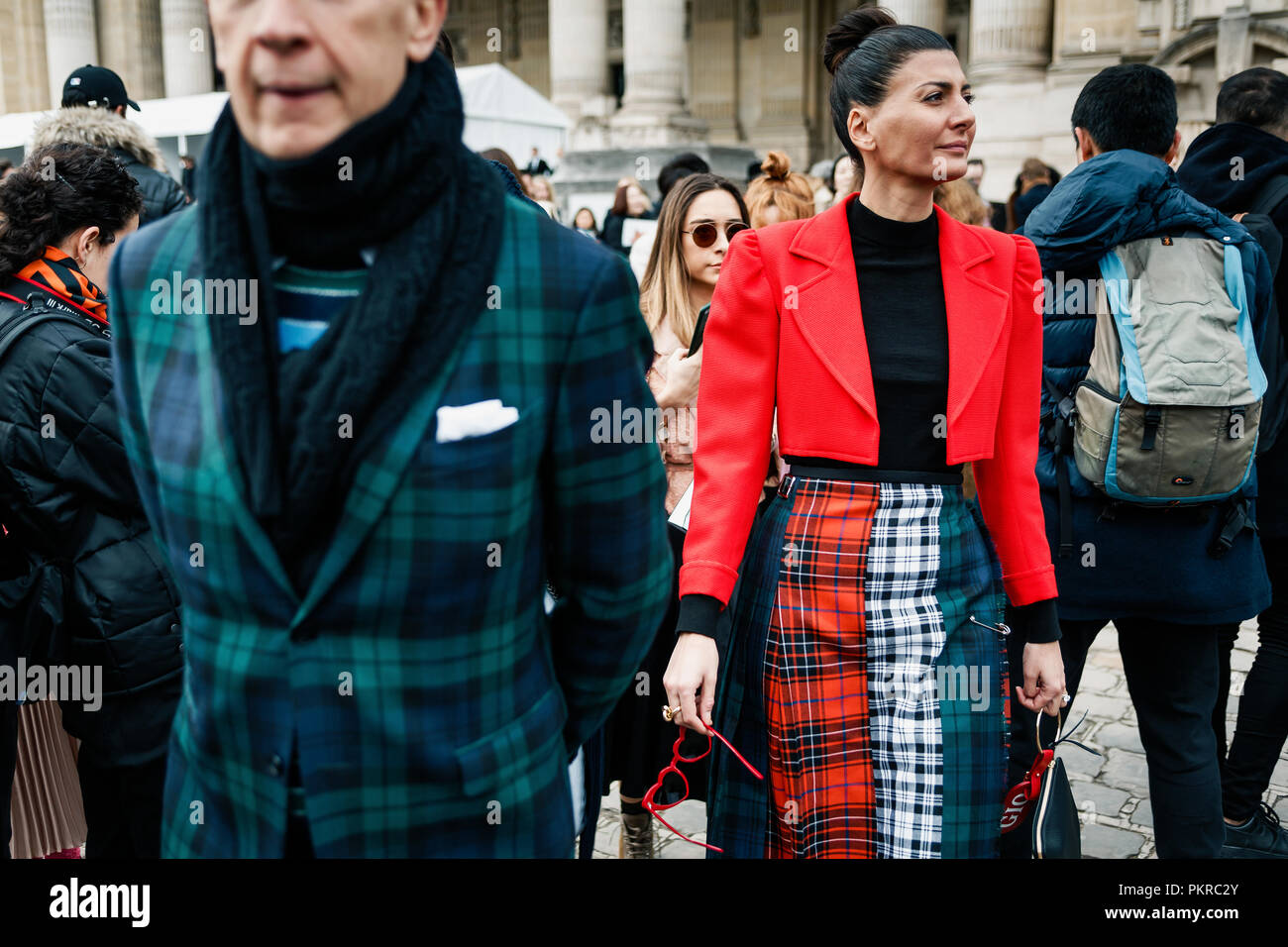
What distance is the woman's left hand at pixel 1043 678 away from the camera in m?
2.82

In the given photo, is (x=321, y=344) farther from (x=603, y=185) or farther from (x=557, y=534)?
(x=603, y=185)

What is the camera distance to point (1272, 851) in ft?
13.5

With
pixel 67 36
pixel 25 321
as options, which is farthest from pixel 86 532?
pixel 67 36

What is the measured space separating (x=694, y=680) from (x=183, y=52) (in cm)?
3365

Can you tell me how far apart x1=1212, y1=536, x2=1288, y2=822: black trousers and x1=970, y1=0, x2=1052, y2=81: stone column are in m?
16.2

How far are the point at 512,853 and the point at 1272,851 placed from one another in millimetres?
3319

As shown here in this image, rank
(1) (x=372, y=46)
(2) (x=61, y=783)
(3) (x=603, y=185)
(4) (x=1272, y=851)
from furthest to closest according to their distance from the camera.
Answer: (3) (x=603, y=185), (4) (x=1272, y=851), (2) (x=61, y=783), (1) (x=372, y=46)

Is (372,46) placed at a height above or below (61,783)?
above

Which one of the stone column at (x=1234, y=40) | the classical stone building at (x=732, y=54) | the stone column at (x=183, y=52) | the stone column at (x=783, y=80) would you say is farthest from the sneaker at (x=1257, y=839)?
the stone column at (x=183, y=52)

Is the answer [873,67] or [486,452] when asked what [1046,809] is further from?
[486,452]

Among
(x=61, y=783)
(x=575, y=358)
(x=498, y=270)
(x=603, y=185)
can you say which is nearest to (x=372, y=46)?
(x=498, y=270)

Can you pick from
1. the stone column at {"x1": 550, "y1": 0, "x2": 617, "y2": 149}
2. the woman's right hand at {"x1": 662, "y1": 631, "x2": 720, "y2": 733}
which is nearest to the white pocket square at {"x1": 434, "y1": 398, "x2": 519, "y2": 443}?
the woman's right hand at {"x1": 662, "y1": 631, "x2": 720, "y2": 733}

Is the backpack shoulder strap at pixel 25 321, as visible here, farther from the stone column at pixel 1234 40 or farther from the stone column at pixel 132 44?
the stone column at pixel 132 44

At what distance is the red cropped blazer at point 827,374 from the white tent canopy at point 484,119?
13.4 metres
